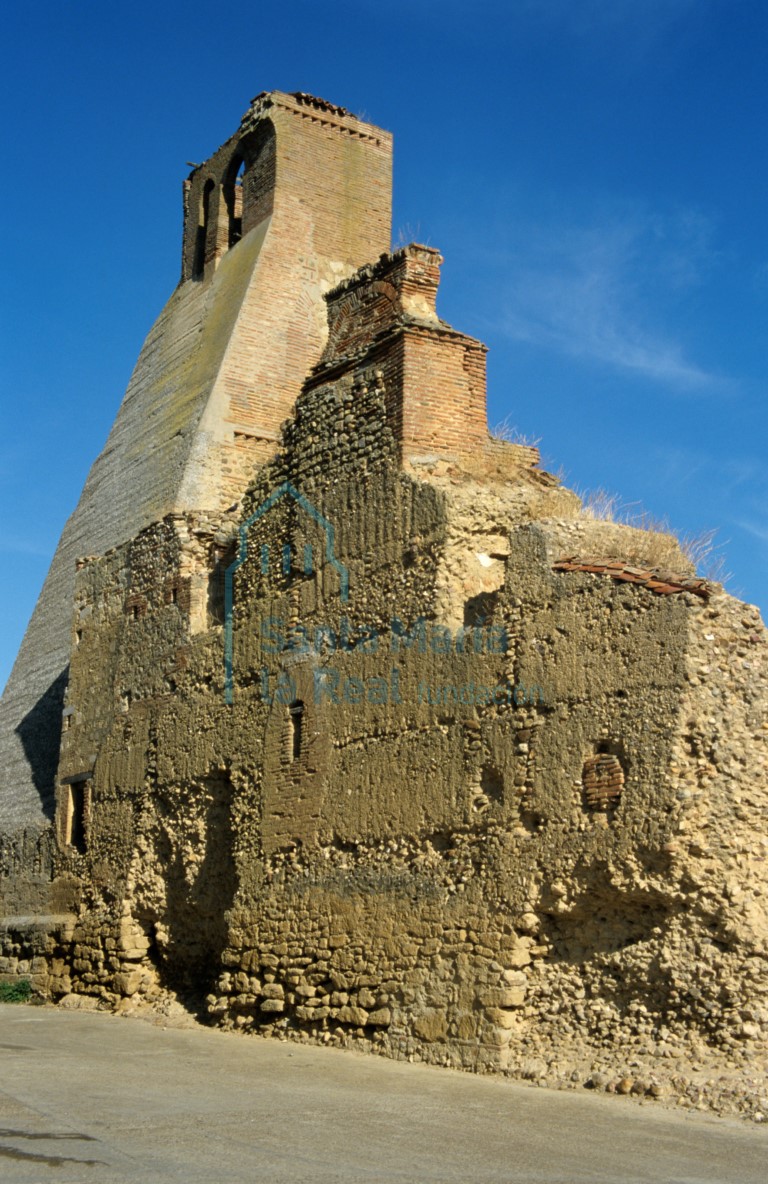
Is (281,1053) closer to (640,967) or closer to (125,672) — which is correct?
(640,967)

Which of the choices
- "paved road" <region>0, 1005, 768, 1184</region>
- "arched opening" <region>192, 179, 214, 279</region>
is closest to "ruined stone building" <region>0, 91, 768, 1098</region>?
"paved road" <region>0, 1005, 768, 1184</region>

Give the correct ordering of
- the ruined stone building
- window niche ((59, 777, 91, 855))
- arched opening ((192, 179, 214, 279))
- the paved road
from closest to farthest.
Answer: the paved road
the ruined stone building
window niche ((59, 777, 91, 855))
arched opening ((192, 179, 214, 279))

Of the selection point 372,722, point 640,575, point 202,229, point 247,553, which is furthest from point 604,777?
point 202,229

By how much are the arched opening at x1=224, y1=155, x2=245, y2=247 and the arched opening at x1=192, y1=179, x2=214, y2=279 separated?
407mm

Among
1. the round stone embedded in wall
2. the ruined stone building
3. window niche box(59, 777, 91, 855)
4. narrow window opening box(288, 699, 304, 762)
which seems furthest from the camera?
window niche box(59, 777, 91, 855)

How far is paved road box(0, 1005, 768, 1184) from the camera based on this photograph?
6352mm

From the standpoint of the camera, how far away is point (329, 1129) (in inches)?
290

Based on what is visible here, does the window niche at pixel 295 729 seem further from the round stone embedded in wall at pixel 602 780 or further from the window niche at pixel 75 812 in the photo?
the window niche at pixel 75 812

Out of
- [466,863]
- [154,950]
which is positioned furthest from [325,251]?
[466,863]

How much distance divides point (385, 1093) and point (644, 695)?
3.06m

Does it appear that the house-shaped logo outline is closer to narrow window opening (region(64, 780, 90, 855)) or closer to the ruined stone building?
the ruined stone building

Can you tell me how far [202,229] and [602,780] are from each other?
42.2 feet

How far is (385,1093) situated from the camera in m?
8.65

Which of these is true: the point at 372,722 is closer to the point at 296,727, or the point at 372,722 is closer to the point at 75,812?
the point at 296,727
